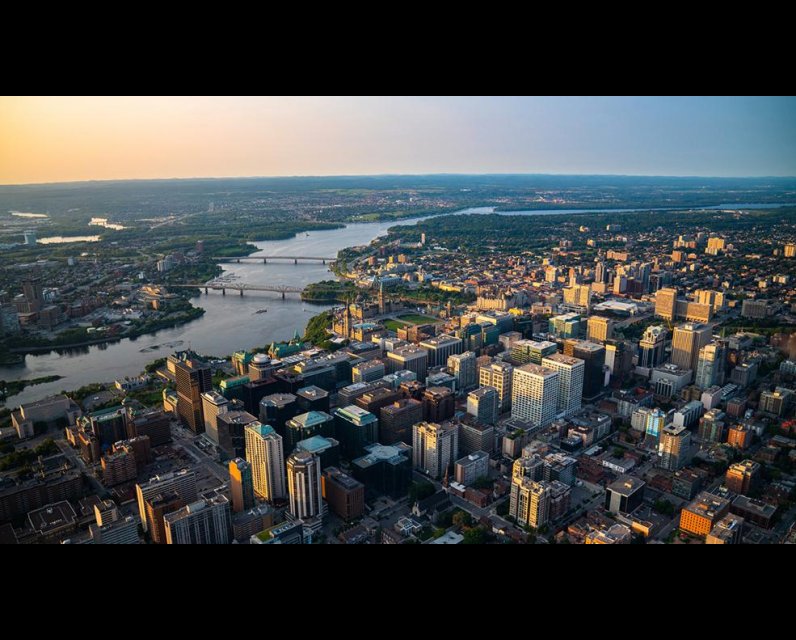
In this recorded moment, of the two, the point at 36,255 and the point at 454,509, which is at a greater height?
the point at 36,255

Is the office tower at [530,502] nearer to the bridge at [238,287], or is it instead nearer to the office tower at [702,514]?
the office tower at [702,514]

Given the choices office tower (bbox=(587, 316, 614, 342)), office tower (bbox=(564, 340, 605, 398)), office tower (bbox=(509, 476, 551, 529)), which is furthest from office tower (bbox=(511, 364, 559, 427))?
office tower (bbox=(587, 316, 614, 342))

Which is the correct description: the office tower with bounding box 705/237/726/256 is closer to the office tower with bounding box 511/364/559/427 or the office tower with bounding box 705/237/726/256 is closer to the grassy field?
the grassy field

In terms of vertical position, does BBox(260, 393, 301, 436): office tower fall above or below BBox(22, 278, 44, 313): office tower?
below

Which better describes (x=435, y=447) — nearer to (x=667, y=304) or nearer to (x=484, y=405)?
(x=484, y=405)

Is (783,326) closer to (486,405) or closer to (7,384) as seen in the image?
(486,405)

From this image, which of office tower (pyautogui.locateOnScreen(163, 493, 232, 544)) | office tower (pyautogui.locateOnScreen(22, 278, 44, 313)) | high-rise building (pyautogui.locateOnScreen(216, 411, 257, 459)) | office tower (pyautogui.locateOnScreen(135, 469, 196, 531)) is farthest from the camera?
office tower (pyautogui.locateOnScreen(22, 278, 44, 313))
